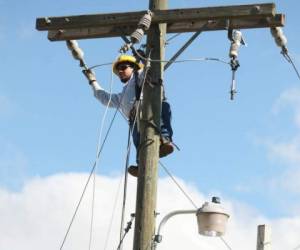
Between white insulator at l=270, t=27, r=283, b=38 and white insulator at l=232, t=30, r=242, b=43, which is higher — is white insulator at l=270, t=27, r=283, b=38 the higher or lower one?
the higher one

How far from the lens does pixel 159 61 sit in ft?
24.7

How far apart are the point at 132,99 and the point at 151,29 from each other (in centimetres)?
78

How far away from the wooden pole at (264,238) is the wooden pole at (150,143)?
3.19 meters

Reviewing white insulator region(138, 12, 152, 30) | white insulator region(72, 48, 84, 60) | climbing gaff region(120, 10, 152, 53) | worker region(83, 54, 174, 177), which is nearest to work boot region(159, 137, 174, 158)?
worker region(83, 54, 174, 177)

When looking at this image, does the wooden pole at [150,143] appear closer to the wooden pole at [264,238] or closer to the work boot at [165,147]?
the work boot at [165,147]

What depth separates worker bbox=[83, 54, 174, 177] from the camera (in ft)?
24.8

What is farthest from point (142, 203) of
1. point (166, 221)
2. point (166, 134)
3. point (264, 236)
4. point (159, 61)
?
point (264, 236)

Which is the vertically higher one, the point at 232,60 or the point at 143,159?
the point at 232,60

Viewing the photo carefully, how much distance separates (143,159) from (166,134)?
0.55m

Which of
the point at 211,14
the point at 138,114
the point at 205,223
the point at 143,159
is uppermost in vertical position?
the point at 211,14

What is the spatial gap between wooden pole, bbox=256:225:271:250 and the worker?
2.82m

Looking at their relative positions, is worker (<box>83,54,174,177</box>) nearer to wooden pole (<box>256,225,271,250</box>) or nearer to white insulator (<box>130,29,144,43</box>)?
white insulator (<box>130,29,144,43</box>)

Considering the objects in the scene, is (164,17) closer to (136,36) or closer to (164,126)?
(136,36)

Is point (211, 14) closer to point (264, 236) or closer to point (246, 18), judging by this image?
point (246, 18)
